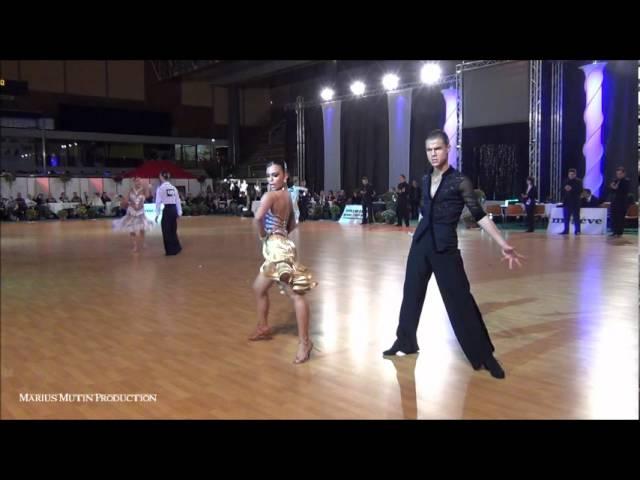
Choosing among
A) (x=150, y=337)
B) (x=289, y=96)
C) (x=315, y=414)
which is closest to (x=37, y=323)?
(x=150, y=337)

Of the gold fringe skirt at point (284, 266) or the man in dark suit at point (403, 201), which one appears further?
the man in dark suit at point (403, 201)

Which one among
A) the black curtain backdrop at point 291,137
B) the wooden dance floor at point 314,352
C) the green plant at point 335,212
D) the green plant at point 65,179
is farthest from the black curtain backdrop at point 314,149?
the wooden dance floor at point 314,352

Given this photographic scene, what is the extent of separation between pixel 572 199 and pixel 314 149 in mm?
14136

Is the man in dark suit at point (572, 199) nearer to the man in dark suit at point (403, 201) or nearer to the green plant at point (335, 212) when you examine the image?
the man in dark suit at point (403, 201)

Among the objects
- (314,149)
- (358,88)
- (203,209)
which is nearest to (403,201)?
(358,88)

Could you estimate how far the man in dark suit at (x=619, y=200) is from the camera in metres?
12.2

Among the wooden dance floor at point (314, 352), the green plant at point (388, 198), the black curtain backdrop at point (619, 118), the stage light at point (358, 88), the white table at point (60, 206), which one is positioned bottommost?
the wooden dance floor at point (314, 352)

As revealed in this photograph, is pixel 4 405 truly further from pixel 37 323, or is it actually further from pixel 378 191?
pixel 378 191

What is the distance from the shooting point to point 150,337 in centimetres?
446

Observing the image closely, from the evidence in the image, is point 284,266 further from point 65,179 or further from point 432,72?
point 65,179

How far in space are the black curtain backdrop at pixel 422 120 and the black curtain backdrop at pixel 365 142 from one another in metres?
1.49

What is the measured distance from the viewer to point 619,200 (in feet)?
40.6

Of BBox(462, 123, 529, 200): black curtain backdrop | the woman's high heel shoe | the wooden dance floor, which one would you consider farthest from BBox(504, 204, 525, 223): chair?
Result: the woman's high heel shoe
